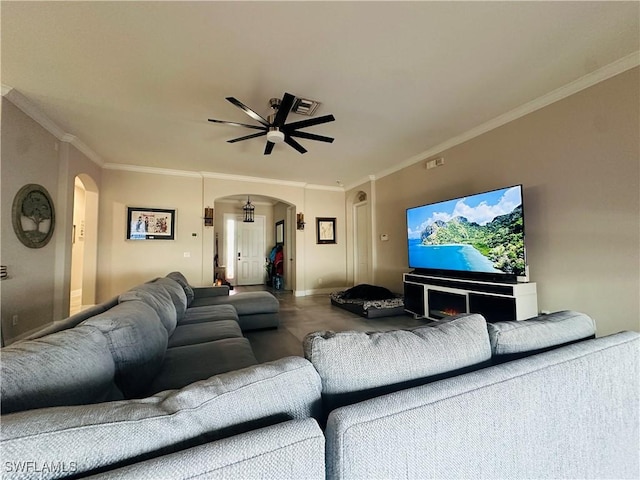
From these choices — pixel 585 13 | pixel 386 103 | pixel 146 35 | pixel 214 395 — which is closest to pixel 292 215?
pixel 386 103

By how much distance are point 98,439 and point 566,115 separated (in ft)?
13.5

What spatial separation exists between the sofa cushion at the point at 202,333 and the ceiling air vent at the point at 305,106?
242 cm

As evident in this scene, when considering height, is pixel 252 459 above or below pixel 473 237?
below

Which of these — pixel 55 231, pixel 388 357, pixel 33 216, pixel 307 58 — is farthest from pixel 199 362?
pixel 55 231

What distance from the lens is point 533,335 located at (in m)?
1.05

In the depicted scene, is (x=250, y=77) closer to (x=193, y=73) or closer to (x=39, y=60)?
(x=193, y=73)

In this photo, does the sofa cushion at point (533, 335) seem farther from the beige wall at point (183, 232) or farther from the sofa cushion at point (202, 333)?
the beige wall at point (183, 232)

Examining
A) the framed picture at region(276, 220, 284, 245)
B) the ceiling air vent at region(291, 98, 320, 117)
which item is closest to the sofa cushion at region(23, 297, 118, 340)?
the ceiling air vent at region(291, 98, 320, 117)

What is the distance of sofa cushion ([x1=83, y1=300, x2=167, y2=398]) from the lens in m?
1.15

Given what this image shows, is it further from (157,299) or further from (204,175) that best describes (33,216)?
(204,175)

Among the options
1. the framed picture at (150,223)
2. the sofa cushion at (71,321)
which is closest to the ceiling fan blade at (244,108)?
the sofa cushion at (71,321)

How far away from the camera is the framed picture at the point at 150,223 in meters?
5.05

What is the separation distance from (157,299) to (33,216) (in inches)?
102

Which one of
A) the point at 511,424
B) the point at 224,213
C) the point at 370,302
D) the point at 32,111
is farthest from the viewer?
the point at 224,213
